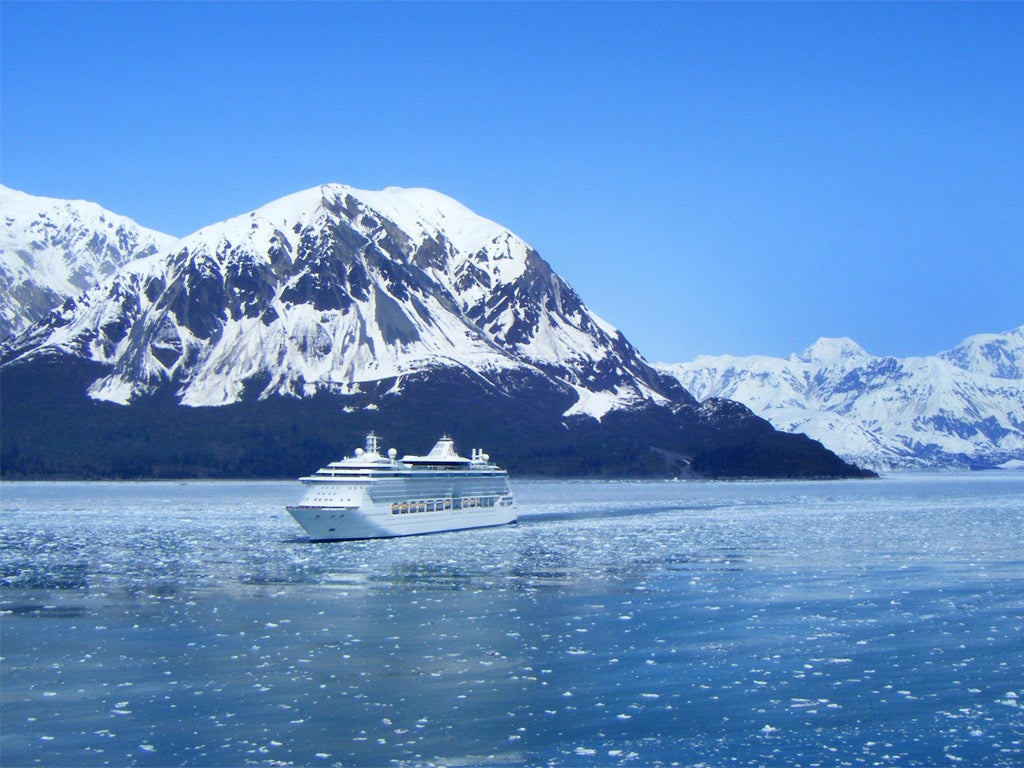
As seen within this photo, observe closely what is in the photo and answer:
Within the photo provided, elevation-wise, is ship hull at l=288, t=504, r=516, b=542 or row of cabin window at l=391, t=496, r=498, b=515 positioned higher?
row of cabin window at l=391, t=496, r=498, b=515

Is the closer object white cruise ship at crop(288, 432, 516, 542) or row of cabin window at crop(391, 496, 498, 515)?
white cruise ship at crop(288, 432, 516, 542)

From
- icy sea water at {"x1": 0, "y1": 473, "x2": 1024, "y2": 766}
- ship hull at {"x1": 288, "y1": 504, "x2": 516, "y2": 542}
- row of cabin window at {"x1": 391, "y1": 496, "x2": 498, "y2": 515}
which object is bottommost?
icy sea water at {"x1": 0, "y1": 473, "x2": 1024, "y2": 766}

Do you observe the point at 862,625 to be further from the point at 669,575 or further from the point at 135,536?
the point at 135,536

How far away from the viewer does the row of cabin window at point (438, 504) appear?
140 metres

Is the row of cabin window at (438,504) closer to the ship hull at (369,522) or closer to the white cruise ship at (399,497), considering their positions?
the white cruise ship at (399,497)

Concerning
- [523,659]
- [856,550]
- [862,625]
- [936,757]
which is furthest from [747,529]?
[936,757]

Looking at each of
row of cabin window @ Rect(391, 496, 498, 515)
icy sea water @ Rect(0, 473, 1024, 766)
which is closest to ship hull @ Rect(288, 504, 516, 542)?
row of cabin window @ Rect(391, 496, 498, 515)

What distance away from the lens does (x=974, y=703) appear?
49812 mm

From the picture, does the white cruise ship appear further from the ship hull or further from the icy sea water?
the icy sea water

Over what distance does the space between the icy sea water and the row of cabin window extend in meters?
31.0

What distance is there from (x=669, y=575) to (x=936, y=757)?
48787 millimetres

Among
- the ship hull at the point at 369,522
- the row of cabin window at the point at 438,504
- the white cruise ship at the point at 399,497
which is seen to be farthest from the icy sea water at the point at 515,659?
the row of cabin window at the point at 438,504

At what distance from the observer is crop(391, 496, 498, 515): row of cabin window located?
140m

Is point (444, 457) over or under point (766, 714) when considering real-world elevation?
over
